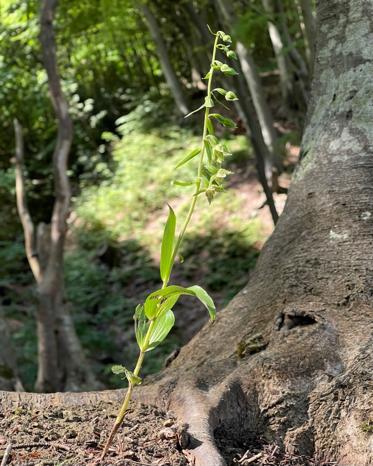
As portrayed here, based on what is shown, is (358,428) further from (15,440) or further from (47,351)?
(47,351)

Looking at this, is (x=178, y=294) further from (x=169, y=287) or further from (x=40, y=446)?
(x=40, y=446)

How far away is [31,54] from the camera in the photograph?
1230 centimetres

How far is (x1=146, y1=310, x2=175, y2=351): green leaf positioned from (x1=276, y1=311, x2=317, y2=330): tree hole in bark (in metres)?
0.67

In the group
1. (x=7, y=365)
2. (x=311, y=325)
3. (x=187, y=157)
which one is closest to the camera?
(x=187, y=157)

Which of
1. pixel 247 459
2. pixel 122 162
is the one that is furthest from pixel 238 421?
pixel 122 162

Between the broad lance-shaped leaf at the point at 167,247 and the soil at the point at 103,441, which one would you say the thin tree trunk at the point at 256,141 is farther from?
the broad lance-shaped leaf at the point at 167,247

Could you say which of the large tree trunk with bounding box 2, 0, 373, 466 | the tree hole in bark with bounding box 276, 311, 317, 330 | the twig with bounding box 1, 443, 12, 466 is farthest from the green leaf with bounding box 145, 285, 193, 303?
the tree hole in bark with bounding box 276, 311, 317, 330

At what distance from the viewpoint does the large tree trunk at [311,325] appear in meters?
2.14

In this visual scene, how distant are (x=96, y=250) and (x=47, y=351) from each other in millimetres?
5053

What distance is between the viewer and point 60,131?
5820 millimetres

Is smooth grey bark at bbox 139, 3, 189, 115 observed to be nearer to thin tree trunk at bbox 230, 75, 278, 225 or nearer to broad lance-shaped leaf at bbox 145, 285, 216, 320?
thin tree trunk at bbox 230, 75, 278, 225

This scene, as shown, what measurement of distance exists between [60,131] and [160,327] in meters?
4.19

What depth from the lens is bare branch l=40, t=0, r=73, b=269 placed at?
5598 mm

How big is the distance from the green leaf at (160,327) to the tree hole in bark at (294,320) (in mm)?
668
